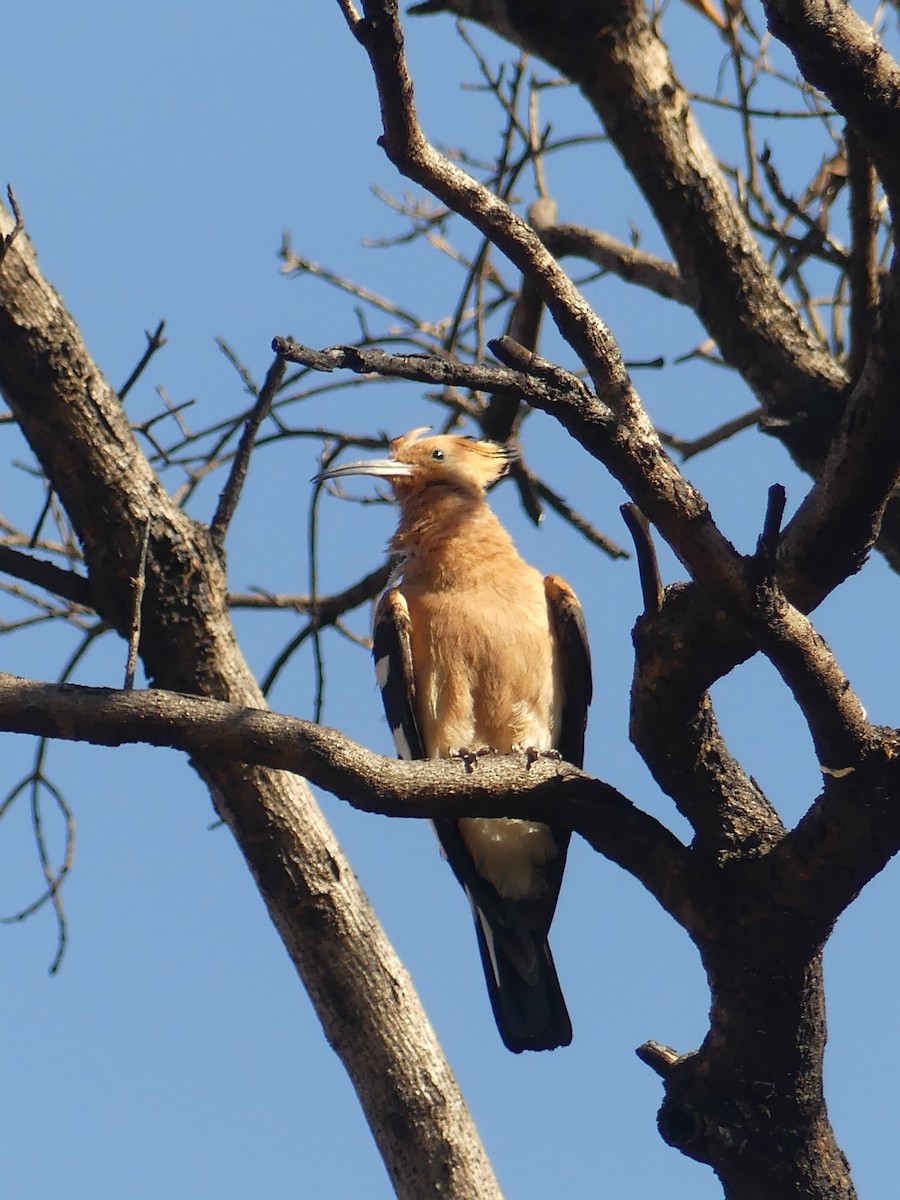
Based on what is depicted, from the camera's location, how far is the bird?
468 centimetres

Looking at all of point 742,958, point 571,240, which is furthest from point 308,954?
point 571,240

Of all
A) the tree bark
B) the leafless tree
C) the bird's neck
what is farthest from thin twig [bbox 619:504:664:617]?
the bird's neck

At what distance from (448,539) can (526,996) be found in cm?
178

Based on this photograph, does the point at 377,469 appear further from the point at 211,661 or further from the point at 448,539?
the point at 211,661

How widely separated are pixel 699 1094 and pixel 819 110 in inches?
148

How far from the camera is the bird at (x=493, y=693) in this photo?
4.68m

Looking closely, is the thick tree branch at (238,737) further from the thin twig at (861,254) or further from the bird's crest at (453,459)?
the bird's crest at (453,459)

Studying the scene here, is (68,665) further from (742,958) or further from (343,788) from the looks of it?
(742,958)

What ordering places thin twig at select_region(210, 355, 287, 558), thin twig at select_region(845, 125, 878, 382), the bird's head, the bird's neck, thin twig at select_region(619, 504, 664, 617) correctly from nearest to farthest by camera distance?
thin twig at select_region(619, 504, 664, 617) < thin twig at select_region(210, 355, 287, 558) < thin twig at select_region(845, 125, 878, 382) < the bird's neck < the bird's head

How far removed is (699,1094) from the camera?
316cm

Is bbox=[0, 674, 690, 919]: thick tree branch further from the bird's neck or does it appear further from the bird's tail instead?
the bird's neck

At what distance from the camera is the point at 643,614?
2980 mm

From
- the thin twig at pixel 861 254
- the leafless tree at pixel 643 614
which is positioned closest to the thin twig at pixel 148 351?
the leafless tree at pixel 643 614

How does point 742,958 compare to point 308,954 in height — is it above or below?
below
